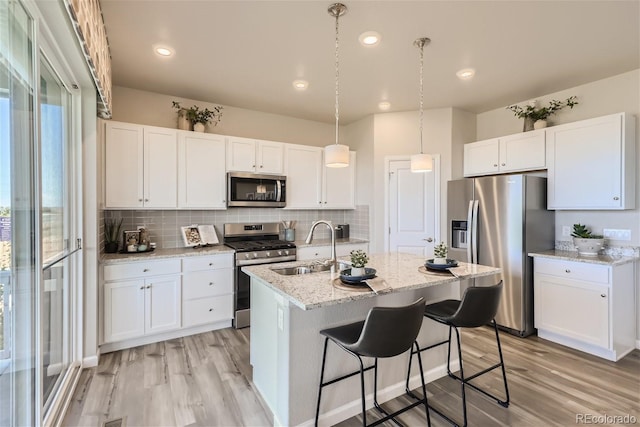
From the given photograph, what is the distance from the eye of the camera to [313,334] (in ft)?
6.24

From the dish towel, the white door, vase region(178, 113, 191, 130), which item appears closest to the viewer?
the dish towel

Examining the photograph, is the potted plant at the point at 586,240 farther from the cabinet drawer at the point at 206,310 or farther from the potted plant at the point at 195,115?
the potted plant at the point at 195,115

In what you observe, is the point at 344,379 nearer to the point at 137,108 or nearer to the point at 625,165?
the point at 625,165

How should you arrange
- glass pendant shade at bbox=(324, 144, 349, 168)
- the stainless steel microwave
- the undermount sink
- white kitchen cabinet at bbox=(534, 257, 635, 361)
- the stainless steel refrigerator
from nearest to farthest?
1. glass pendant shade at bbox=(324, 144, 349, 168)
2. the undermount sink
3. white kitchen cabinet at bbox=(534, 257, 635, 361)
4. the stainless steel refrigerator
5. the stainless steel microwave

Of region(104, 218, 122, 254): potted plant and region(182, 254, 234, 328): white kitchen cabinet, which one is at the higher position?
region(104, 218, 122, 254): potted plant

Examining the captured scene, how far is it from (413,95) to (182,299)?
11.2 ft

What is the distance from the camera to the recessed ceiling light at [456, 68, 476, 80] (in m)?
3.02

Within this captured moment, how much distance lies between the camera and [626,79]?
3055 mm

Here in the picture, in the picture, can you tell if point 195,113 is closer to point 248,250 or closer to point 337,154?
point 248,250

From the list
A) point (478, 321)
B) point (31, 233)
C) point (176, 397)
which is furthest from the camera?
point (176, 397)

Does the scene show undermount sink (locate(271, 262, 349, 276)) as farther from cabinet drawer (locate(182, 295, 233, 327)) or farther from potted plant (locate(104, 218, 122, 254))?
potted plant (locate(104, 218, 122, 254))

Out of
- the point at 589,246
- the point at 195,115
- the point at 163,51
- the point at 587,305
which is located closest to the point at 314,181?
the point at 195,115

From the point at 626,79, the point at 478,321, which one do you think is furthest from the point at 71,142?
the point at 626,79

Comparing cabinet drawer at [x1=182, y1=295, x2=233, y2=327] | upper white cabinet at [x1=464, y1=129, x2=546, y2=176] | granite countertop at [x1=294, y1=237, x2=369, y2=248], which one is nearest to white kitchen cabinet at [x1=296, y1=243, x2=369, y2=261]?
granite countertop at [x1=294, y1=237, x2=369, y2=248]
